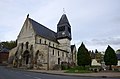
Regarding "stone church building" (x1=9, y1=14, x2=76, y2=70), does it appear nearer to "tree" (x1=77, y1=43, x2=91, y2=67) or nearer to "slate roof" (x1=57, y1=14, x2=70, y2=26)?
"slate roof" (x1=57, y1=14, x2=70, y2=26)

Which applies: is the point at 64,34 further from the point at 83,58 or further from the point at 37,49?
the point at 83,58

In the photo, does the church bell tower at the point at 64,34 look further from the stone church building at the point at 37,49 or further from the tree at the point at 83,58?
the tree at the point at 83,58

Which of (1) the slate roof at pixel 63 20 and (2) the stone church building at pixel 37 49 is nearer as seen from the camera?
(2) the stone church building at pixel 37 49

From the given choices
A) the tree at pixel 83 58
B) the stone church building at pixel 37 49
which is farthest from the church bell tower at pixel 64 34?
the tree at pixel 83 58

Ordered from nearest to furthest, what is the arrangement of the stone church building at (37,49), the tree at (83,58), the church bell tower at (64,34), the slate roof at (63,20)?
the stone church building at (37,49)
the tree at (83,58)
the church bell tower at (64,34)
the slate roof at (63,20)

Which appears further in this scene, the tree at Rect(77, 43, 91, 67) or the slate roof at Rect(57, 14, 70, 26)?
the slate roof at Rect(57, 14, 70, 26)

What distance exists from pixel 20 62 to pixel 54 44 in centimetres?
1352

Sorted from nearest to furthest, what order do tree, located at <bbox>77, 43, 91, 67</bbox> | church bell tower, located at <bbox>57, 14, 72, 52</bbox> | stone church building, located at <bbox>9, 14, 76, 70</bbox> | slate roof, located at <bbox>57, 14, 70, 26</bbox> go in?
stone church building, located at <bbox>9, 14, 76, 70</bbox> → tree, located at <bbox>77, 43, 91, 67</bbox> → church bell tower, located at <bbox>57, 14, 72, 52</bbox> → slate roof, located at <bbox>57, 14, 70, 26</bbox>

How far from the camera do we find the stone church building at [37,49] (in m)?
41.8

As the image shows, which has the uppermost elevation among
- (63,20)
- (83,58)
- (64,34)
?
(63,20)

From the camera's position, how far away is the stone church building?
1646 inches

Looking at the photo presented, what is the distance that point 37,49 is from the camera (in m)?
42.8

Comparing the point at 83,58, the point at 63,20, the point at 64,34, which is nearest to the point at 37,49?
the point at 83,58

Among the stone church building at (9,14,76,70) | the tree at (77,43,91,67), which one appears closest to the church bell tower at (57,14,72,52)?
the stone church building at (9,14,76,70)
